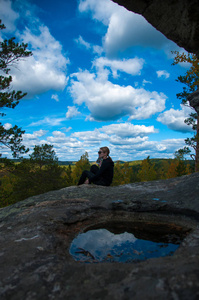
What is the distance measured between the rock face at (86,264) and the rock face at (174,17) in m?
3.27

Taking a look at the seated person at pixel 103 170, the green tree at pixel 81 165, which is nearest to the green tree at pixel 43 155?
the seated person at pixel 103 170

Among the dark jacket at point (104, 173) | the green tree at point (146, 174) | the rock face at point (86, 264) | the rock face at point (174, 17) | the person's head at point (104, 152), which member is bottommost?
the green tree at point (146, 174)

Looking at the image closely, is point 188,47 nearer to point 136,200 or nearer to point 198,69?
point 136,200

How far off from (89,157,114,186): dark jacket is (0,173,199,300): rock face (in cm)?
248

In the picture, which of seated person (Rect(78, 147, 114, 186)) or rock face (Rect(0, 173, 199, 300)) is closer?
rock face (Rect(0, 173, 199, 300))

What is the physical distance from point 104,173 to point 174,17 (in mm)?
5806

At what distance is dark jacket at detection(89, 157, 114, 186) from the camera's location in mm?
7344

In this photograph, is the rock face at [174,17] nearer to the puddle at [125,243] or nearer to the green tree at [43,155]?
the puddle at [125,243]

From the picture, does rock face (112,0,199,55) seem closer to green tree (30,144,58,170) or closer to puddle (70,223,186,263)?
puddle (70,223,186,263)

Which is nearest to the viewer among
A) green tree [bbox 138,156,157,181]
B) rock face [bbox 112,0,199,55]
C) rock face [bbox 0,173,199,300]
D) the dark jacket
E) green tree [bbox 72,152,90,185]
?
rock face [bbox 0,173,199,300]

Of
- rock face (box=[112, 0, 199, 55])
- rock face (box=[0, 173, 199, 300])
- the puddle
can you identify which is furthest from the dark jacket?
rock face (box=[112, 0, 199, 55])

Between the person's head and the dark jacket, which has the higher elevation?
the person's head

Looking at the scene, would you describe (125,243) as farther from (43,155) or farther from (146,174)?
(146,174)

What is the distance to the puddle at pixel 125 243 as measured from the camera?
281cm
